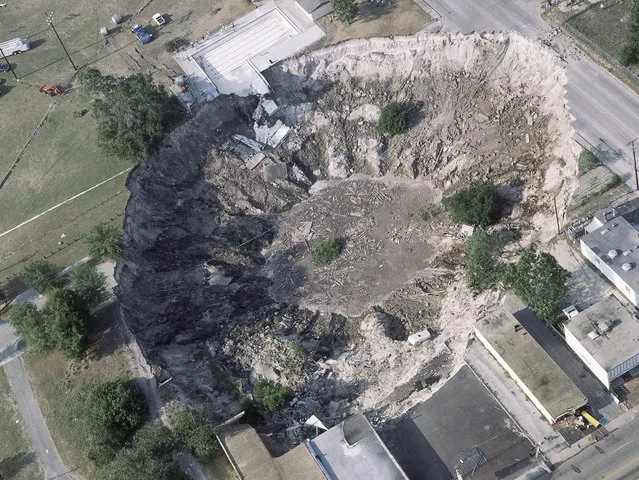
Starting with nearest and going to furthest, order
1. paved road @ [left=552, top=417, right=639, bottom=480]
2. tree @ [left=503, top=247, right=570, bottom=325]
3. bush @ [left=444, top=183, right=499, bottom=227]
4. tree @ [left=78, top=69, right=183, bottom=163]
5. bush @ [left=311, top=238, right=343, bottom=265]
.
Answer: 1. paved road @ [left=552, top=417, right=639, bottom=480]
2. tree @ [left=503, top=247, right=570, bottom=325]
3. bush @ [left=444, top=183, right=499, bottom=227]
4. bush @ [left=311, top=238, right=343, bottom=265]
5. tree @ [left=78, top=69, right=183, bottom=163]

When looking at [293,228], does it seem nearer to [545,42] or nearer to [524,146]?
[524,146]

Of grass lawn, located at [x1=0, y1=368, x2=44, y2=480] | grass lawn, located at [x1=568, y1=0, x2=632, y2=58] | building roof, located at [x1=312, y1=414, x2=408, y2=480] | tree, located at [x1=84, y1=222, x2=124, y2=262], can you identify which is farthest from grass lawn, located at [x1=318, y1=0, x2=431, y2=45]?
grass lawn, located at [x1=0, y1=368, x2=44, y2=480]

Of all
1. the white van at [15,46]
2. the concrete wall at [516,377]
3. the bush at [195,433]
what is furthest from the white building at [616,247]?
the white van at [15,46]

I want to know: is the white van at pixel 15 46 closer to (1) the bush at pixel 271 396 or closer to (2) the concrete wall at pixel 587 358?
(1) the bush at pixel 271 396

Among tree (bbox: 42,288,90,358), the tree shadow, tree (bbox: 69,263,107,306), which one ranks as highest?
tree (bbox: 69,263,107,306)

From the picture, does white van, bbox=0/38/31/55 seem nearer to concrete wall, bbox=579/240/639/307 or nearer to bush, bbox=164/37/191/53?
bush, bbox=164/37/191/53

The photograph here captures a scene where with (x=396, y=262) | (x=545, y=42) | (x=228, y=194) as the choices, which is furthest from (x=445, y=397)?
(x=545, y=42)
